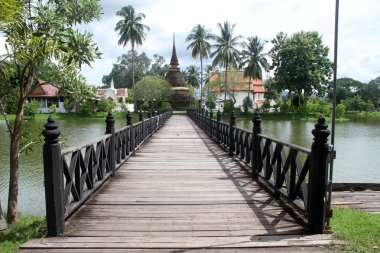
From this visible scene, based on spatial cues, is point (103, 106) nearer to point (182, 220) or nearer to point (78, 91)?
point (78, 91)

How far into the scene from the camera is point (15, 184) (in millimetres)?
6910

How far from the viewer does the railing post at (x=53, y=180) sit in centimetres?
375

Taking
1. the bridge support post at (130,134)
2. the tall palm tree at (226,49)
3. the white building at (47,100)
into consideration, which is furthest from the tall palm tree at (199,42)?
the bridge support post at (130,134)

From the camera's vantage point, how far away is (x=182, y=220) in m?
4.39

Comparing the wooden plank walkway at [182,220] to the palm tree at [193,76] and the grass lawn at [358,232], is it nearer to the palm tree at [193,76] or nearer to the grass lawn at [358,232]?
the grass lawn at [358,232]

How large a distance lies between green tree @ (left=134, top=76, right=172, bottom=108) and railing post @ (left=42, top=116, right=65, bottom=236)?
5141 cm

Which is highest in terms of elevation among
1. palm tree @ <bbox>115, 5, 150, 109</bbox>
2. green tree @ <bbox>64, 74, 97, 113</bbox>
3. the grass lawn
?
palm tree @ <bbox>115, 5, 150, 109</bbox>

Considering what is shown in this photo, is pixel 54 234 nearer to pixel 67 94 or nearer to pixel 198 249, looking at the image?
pixel 198 249

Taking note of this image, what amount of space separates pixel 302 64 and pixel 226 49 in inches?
502

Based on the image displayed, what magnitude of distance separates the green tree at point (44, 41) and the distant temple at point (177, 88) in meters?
53.6

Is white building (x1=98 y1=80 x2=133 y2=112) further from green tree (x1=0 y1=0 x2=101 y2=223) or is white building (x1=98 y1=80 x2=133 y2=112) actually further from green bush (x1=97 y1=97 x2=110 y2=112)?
green tree (x1=0 y1=0 x2=101 y2=223)

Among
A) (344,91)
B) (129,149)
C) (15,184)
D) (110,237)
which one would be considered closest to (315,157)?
(110,237)

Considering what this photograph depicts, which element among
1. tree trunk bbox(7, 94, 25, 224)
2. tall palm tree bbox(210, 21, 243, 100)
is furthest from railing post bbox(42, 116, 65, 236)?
tall palm tree bbox(210, 21, 243, 100)

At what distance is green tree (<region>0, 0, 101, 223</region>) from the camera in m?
5.12
